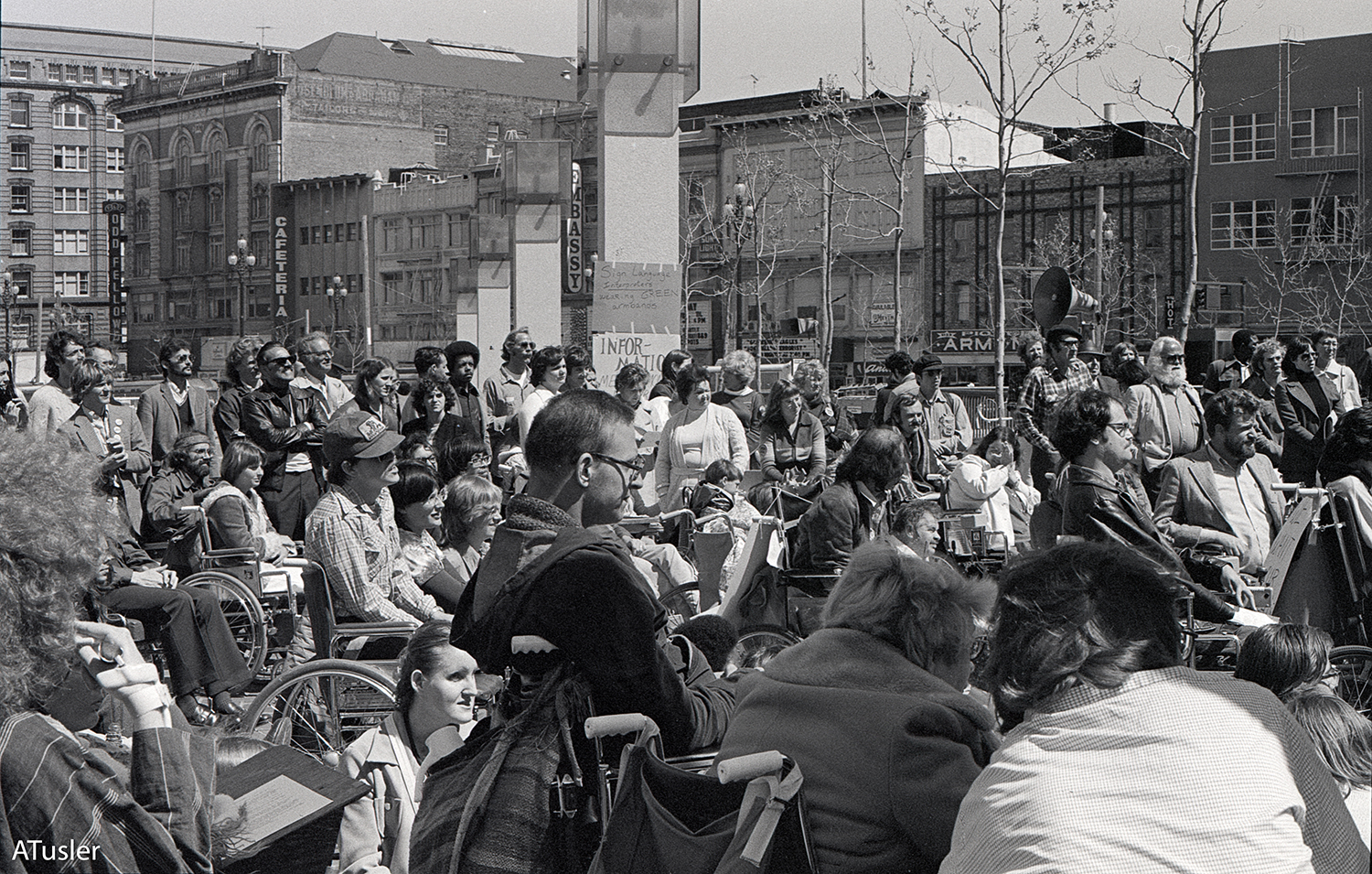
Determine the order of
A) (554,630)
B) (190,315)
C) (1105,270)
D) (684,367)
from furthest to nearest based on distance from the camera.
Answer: (190,315)
(1105,270)
(684,367)
(554,630)

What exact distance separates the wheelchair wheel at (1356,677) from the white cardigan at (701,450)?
4615mm

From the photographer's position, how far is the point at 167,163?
4377 inches

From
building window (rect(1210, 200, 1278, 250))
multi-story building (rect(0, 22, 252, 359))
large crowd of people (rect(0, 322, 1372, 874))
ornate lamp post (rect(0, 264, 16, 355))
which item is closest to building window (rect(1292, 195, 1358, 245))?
building window (rect(1210, 200, 1278, 250))

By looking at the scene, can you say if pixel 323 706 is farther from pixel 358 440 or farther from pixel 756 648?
pixel 756 648

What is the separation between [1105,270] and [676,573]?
163 feet

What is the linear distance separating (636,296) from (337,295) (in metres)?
86.7

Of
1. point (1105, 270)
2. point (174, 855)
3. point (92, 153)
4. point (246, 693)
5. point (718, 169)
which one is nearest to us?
point (174, 855)

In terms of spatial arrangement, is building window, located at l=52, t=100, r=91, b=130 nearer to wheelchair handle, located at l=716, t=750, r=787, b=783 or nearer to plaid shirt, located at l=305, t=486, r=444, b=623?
plaid shirt, located at l=305, t=486, r=444, b=623

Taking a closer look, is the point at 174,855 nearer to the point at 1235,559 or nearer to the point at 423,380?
the point at 1235,559

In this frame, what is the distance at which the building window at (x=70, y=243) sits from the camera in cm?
12288

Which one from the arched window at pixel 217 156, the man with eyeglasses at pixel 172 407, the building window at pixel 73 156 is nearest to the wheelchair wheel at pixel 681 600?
the man with eyeglasses at pixel 172 407

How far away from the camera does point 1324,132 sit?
177 feet

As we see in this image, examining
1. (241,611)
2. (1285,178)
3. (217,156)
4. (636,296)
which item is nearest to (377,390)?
(636,296)

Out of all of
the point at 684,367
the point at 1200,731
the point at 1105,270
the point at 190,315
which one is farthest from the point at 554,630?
the point at 190,315
